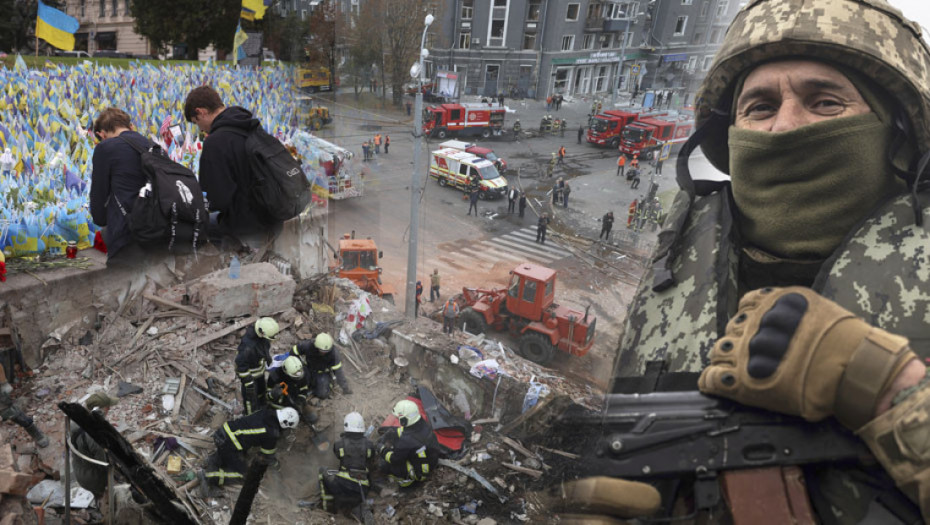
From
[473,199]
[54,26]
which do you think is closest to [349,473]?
[473,199]

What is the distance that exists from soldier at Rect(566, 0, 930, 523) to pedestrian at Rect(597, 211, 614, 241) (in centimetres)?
43

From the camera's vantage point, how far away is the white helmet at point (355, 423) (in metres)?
4.19

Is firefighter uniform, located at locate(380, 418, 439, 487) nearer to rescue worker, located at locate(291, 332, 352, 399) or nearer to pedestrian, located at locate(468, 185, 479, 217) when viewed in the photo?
rescue worker, located at locate(291, 332, 352, 399)

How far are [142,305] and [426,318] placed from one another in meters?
4.89

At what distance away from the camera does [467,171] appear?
2773 mm

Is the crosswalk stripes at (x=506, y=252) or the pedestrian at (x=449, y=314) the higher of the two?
the crosswalk stripes at (x=506, y=252)

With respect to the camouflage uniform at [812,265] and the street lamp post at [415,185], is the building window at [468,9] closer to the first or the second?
the street lamp post at [415,185]

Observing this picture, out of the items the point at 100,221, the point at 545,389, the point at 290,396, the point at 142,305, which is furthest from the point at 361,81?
the point at 142,305

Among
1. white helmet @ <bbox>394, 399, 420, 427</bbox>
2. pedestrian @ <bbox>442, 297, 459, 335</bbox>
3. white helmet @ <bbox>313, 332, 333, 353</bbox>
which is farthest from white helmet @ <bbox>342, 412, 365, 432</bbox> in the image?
pedestrian @ <bbox>442, 297, 459, 335</bbox>

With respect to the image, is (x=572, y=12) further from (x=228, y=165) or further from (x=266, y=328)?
(x=266, y=328)

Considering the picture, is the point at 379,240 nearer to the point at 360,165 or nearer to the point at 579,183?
the point at 360,165

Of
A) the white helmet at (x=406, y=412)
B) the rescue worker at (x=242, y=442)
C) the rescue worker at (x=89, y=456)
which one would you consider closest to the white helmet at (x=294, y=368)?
the rescue worker at (x=242, y=442)

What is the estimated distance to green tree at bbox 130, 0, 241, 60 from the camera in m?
27.5

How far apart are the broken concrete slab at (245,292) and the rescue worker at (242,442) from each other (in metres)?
1.63
